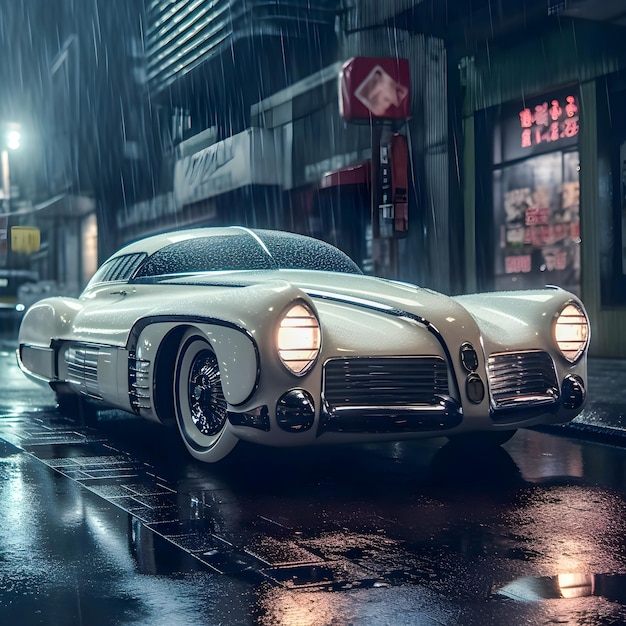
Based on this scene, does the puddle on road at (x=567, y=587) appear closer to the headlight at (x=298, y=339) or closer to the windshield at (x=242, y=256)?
the headlight at (x=298, y=339)

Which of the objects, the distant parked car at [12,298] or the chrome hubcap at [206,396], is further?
the distant parked car at [12,298]

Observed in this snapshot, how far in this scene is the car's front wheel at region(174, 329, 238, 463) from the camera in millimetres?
5484

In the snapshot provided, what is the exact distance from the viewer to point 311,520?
4.47m

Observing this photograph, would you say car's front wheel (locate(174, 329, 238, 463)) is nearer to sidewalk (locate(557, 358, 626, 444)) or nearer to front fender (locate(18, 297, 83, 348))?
front fender (locate(18, 297, 83, 348))

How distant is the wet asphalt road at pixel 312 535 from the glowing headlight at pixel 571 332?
0.66 metres

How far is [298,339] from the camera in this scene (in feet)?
Answer: 16.5

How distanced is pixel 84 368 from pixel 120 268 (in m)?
0.88

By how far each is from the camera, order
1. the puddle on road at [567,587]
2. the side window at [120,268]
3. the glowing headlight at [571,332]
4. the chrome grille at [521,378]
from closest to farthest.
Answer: the puddle on road at [567,587] → the chrome grille at [521,378] → the glowing headlight at [571,332] → the side window at [120,268]

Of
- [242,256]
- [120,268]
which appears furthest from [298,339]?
[120,268]

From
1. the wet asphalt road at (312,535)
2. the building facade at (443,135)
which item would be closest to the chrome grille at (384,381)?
the wet asphalt road at (312,535)

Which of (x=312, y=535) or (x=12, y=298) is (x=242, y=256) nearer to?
(x=312, y=535)

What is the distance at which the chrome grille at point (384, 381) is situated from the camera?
5.08 metres

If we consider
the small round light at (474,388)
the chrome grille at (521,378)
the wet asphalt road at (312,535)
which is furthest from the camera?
the chrome grille at (521,378)

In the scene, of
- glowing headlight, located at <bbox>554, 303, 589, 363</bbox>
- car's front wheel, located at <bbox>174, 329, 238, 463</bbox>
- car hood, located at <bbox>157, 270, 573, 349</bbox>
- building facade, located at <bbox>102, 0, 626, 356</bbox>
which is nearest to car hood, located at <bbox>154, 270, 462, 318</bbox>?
car hood, located at <bbox>157, 270, 573, 349</bbox>
